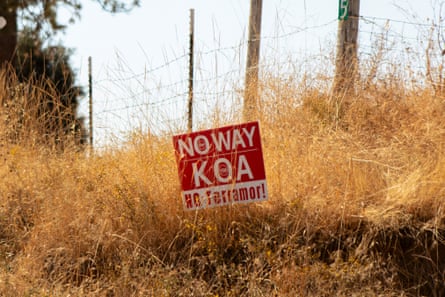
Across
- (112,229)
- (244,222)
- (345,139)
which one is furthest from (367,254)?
(112,229)

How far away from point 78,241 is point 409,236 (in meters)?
2.24

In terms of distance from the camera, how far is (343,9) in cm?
712

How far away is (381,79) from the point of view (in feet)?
20.6

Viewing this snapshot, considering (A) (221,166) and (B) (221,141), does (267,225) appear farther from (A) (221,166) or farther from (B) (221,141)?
(B) (221,141)

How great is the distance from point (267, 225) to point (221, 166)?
55 cm

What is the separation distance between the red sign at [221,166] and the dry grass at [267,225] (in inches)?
5.8

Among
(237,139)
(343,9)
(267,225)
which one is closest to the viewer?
(267,225)

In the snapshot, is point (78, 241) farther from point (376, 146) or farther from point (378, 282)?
point (376, 146)

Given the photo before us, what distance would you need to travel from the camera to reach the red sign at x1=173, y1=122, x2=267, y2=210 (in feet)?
14.4

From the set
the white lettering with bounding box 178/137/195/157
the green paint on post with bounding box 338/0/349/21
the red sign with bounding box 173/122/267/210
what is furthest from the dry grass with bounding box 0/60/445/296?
the green paint on post with bounding box 338/0/349/21

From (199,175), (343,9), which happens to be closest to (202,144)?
(199,175)

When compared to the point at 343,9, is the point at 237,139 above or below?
below

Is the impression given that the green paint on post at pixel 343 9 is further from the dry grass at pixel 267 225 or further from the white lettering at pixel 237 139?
the white lettering at pixel 237 139

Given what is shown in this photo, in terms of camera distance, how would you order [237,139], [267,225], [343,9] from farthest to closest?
[343,9], [237,139], [267,225]
